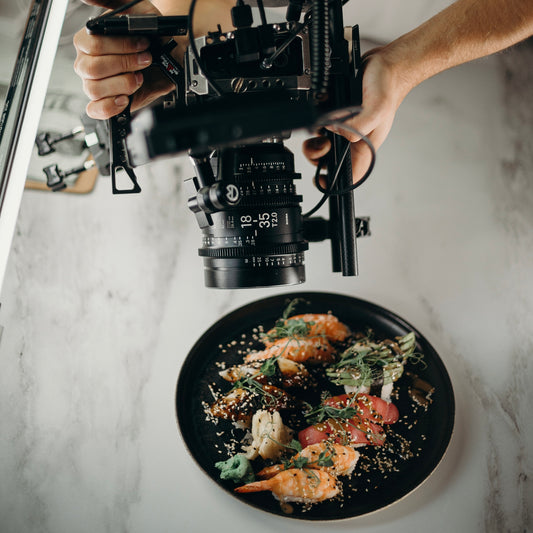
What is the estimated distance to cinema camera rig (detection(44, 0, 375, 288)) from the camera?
0.43 metres

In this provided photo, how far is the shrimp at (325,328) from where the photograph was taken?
713 millimetres

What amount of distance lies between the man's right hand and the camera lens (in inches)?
6.0

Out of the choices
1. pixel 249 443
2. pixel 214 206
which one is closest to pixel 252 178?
pixel 214 206

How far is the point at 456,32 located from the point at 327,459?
573mm

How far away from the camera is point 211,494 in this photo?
615 mm

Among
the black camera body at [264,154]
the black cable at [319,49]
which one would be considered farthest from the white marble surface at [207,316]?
the black cable at [319,49]

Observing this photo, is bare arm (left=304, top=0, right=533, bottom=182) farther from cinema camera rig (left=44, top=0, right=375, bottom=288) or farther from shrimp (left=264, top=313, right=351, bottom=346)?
shrimp (left=264, top=313, right=351, bottom=346)

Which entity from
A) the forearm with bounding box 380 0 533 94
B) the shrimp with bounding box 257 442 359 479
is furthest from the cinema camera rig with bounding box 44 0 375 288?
the shrimp with bounding box 257 442 359 479

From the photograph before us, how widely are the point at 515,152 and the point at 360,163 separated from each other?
1.47ft

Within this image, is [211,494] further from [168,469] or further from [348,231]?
[348,231]

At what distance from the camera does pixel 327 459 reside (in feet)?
1.81

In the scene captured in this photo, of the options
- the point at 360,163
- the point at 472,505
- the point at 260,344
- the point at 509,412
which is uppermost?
the point at 360,163

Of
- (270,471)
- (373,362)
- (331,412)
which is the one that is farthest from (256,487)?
(373,362)

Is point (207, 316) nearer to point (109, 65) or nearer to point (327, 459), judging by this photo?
point (327, 459)
